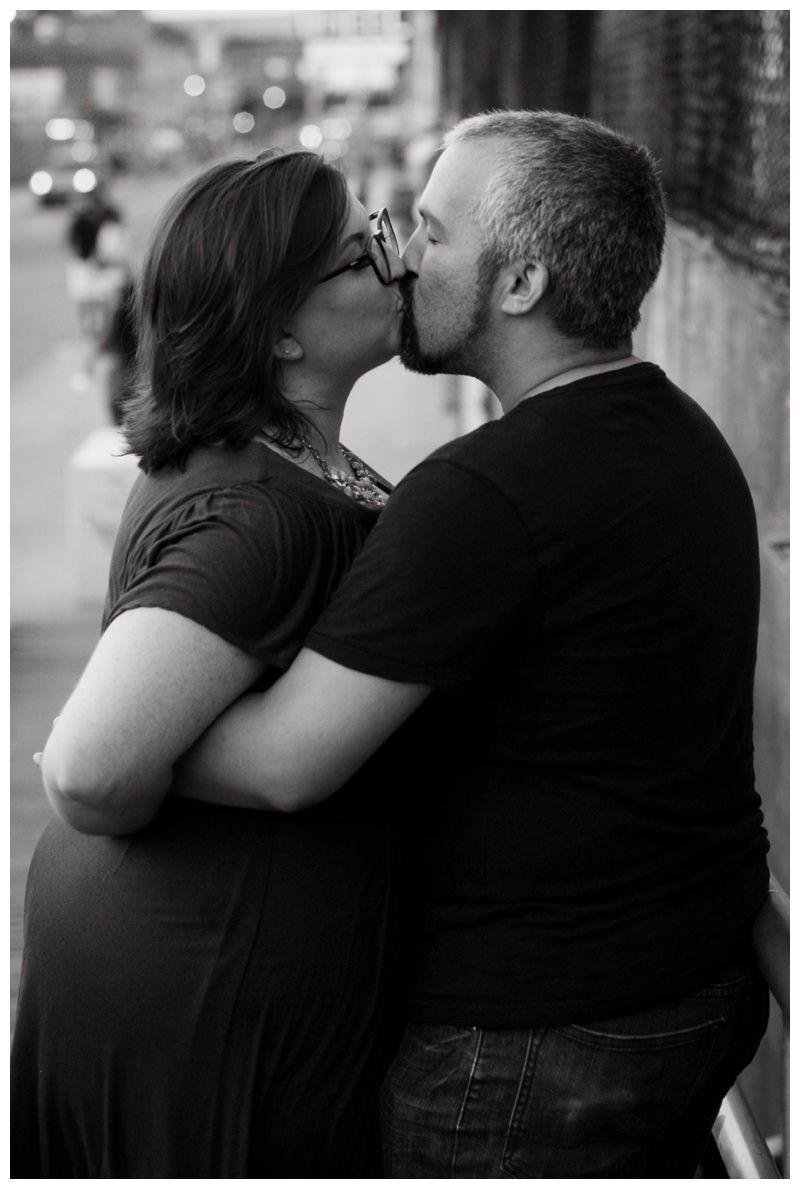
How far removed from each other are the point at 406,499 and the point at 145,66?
98478mm

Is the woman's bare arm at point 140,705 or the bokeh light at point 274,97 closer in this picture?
the woman's bare arm at point 140,705

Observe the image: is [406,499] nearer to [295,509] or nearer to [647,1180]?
[295,509]

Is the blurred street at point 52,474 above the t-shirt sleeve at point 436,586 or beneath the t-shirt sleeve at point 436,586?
beneath

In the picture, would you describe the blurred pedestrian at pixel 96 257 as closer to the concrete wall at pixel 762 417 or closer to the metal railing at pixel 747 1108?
the concrete wall at pixel 762 417

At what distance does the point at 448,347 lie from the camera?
81.8 inches

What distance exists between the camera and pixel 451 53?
1132 inches

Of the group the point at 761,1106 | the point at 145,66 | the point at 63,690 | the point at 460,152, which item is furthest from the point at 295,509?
the point at 145,66

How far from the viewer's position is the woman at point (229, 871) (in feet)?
6.17

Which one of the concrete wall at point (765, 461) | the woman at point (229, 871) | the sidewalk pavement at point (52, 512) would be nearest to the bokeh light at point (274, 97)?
the sidewalk pavement at point (52, 512)

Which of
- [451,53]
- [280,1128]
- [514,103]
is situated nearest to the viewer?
[280,1128]

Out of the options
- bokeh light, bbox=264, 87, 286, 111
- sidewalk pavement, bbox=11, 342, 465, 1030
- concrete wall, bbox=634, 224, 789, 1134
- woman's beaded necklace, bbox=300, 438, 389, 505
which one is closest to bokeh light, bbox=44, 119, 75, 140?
bokeh light, bbox=264, 87, 286, 111

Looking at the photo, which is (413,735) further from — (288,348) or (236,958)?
(288,348)

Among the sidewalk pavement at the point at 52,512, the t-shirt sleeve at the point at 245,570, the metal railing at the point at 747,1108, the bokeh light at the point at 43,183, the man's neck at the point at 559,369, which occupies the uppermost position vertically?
the man's neck at the point at 559,369

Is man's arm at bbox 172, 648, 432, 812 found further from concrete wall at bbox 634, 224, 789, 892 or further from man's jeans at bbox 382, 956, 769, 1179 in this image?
concrete wall at bbox 634, 224, 789, 892
